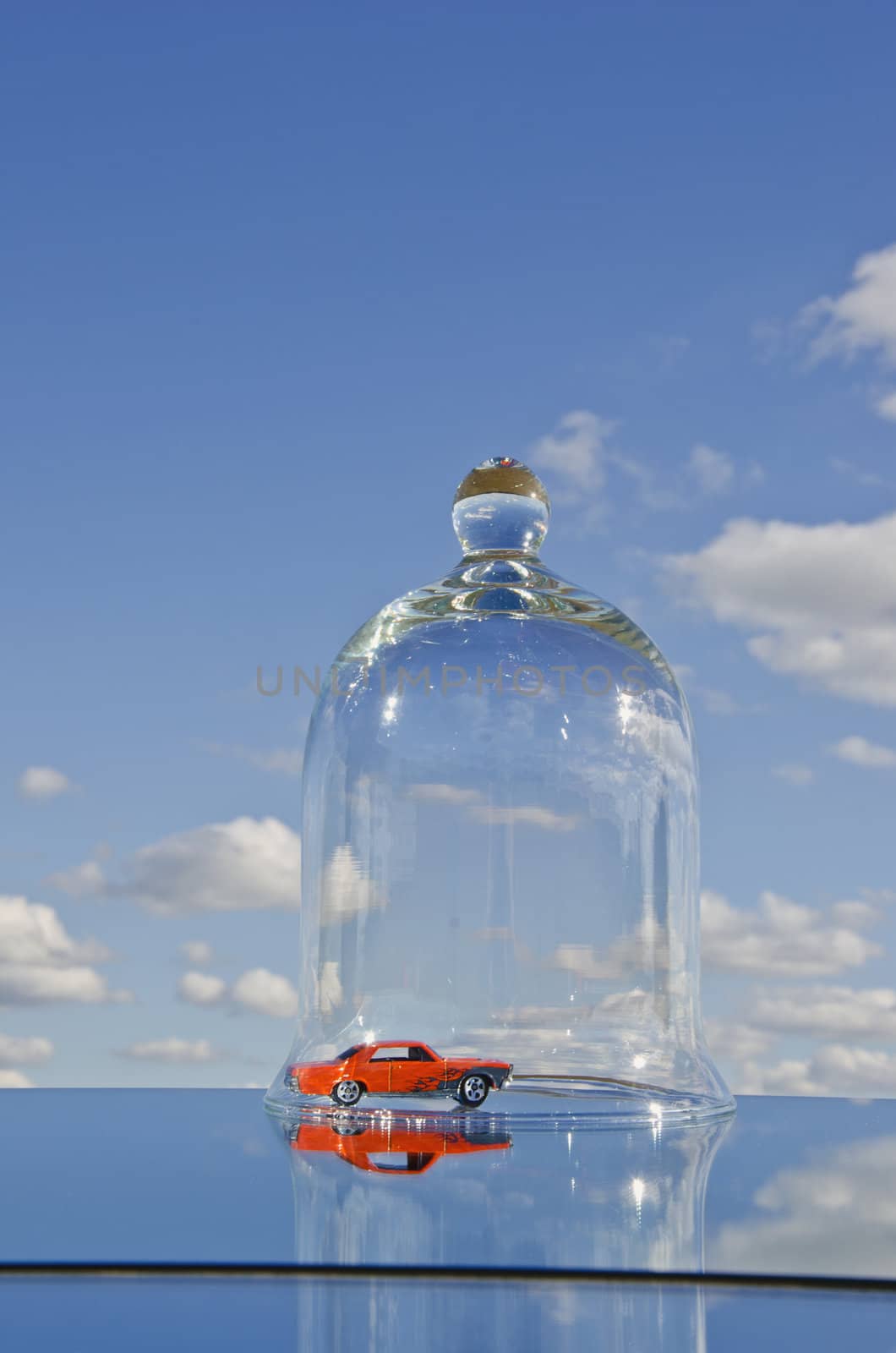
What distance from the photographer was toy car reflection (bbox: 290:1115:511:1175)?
1.46 meters

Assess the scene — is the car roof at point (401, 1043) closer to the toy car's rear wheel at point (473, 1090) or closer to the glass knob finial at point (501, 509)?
the toy car's rear wheel at point (473, 1090)

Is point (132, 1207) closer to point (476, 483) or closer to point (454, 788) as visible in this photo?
point (454, 788)

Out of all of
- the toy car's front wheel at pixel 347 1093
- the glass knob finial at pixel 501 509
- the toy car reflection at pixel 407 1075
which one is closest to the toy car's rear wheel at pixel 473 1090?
the toy car reflection at pixel 407 1075

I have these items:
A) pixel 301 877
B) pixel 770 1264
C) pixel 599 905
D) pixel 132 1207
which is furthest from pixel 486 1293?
pixel 301 877

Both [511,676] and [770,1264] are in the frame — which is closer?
[770,1264]

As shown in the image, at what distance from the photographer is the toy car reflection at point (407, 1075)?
1.83 m

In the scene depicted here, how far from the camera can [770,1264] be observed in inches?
39.5

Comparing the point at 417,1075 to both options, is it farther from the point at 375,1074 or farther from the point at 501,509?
→ the point at 501,509

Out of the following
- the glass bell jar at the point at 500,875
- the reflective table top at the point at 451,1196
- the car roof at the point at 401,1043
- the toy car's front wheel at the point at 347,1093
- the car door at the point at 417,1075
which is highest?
the glass bell jar at the point at 500,875

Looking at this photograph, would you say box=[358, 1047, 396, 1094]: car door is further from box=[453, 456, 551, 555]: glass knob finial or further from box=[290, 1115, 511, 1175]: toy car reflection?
box=[453, 456, 551, 555]: glass knob finial

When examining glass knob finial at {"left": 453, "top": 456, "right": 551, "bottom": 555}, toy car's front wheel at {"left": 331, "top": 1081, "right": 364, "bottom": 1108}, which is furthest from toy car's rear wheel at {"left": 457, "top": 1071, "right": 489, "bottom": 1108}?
glass knob finial at {"left": 453, "top": 456, "right": 551, "bottom": 555}

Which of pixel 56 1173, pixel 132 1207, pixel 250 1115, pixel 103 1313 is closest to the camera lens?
pixel 103 1313

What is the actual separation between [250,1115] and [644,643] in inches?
37.9

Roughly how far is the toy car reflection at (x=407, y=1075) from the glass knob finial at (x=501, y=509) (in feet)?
2.66
